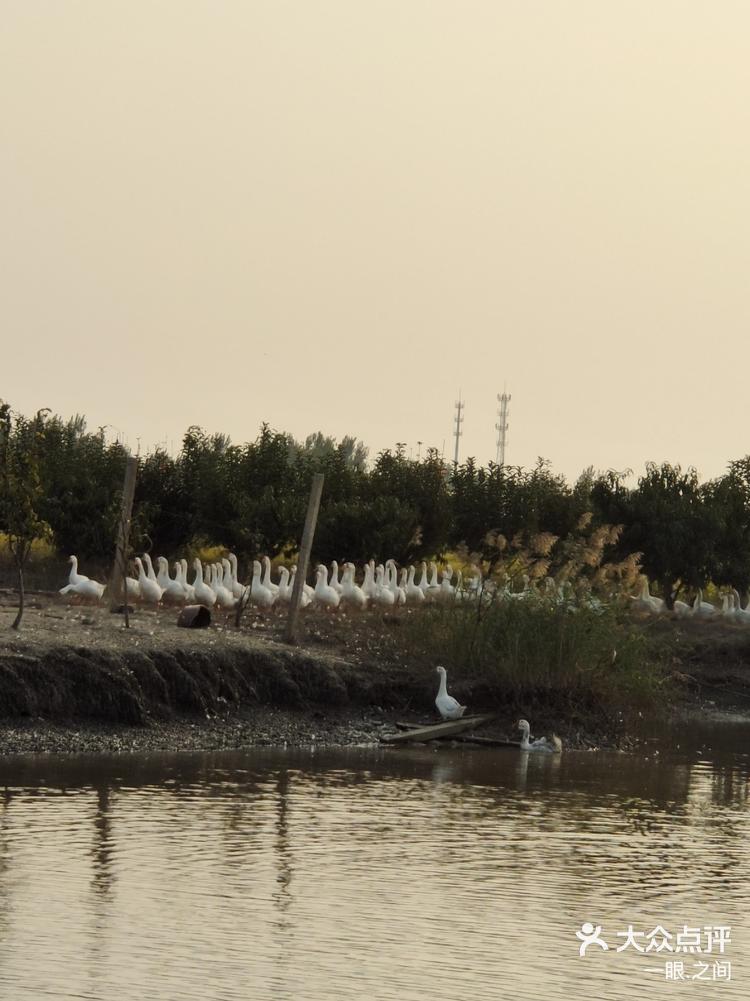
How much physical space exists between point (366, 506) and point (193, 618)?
16.6m

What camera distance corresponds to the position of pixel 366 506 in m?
43.5

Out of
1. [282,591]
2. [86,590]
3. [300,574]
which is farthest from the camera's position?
[282,591]

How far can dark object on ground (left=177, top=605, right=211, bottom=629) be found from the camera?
27.2 m

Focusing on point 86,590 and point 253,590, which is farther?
point 253,590

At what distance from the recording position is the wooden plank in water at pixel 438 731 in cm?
2442

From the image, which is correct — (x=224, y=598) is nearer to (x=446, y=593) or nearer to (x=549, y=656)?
(x=446, y=593)

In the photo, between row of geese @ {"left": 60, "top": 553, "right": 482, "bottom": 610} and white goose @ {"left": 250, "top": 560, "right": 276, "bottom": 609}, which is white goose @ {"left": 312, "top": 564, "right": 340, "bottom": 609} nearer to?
row of geese @ {"left": 60, "top": 553, "right": 482, "bottom": 610}

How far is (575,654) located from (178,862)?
11989 millimetres

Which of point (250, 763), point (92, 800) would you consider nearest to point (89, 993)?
point (92, 800)

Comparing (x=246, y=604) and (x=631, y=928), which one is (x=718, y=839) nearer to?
(x=631, y=928)

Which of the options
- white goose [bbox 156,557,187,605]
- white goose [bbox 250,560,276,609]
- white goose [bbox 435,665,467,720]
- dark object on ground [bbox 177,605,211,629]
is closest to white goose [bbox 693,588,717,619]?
white goose [bbox 250,560,276,609]

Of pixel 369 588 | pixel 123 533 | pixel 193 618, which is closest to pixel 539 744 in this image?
pixel 193 618

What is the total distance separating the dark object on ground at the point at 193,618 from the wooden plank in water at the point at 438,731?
4068mm
